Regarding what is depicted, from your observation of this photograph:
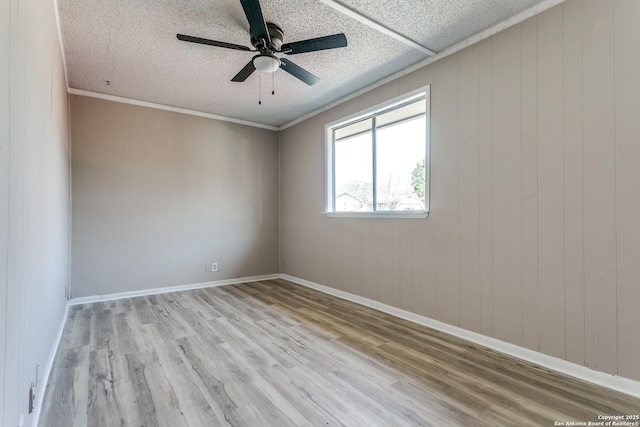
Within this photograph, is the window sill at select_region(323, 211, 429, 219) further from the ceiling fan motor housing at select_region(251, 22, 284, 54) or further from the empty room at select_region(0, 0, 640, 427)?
the ceiling fan motor housing at select_region(251, 22, 284, 54)

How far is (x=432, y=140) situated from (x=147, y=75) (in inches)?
126

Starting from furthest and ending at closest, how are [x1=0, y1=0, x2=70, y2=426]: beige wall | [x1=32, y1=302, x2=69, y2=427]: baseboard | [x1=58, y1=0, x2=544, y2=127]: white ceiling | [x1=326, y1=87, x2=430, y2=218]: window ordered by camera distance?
[x1=326, y1=87, x2=430, y2=218]: window < [x1=58, y1=0, x2=544, y2=127]: white ceiling < [x1=32, y1=302, x2=69, y2=427]: baseboard < [x1=0, y1=0, x2=70, y2=426]: beige wall

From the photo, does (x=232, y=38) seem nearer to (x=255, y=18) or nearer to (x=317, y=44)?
(x=255, y=18)

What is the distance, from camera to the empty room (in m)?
1.69

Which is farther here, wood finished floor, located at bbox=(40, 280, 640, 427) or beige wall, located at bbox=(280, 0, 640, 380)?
beige wall, located at bbox=(280, 0, 640, 380)

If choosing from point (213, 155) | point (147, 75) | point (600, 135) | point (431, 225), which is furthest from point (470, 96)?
point (213, 155)

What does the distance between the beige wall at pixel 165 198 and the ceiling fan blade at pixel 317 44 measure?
2.82 m

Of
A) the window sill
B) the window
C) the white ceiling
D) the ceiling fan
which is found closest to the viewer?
the ceiling fan

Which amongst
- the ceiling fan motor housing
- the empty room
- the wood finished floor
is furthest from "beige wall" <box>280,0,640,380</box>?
the ceiling fan motor housing

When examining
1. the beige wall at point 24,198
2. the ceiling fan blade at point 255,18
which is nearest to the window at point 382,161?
the ceiling fan blade at point 255,18

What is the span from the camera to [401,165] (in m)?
3.41

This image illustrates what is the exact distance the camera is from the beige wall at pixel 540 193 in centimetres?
190

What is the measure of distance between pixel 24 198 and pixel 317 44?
6.63ft

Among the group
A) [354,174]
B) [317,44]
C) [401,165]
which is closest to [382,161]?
[401,165]
